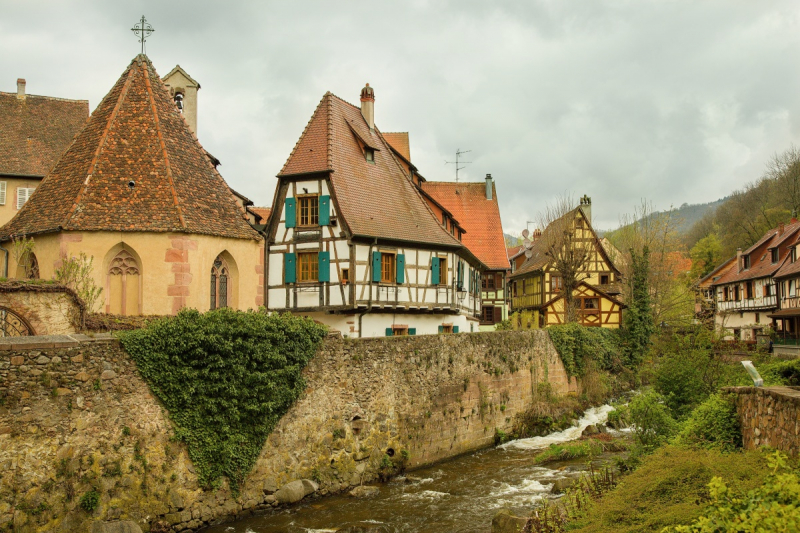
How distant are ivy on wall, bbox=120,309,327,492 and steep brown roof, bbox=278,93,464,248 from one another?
12659 millimetres

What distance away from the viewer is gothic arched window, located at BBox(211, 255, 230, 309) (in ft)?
64.6

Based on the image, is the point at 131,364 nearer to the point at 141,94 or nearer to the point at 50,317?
the point at 50,317

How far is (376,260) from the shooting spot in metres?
27.6

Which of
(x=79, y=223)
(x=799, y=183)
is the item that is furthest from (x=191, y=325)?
(x=799, y=183)

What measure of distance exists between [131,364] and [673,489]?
9364mm

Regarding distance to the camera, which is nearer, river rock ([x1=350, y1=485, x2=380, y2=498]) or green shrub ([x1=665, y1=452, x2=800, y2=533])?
green shrub ([x1=665, y1=452, x2=800, y2=533])

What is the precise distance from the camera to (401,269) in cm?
2873

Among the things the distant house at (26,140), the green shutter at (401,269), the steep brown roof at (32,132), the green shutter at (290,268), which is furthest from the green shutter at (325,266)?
the steep brown roof at (32,132)

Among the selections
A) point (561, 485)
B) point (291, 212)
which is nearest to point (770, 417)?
point (561, 485)

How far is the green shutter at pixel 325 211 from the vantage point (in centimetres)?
2783

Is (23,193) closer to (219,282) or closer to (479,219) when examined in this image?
(219,282)

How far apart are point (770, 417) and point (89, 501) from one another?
1032cm

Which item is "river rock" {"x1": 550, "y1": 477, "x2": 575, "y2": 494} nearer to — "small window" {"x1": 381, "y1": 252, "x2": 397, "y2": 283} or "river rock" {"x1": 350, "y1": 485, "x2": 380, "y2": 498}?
"river rock" {"x1": 350, "y1": 485, "x2": 380, "y2": 498}

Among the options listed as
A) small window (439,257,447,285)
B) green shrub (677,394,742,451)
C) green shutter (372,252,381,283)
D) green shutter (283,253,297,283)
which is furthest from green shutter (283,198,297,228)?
green shrub (677,394,742,451)
